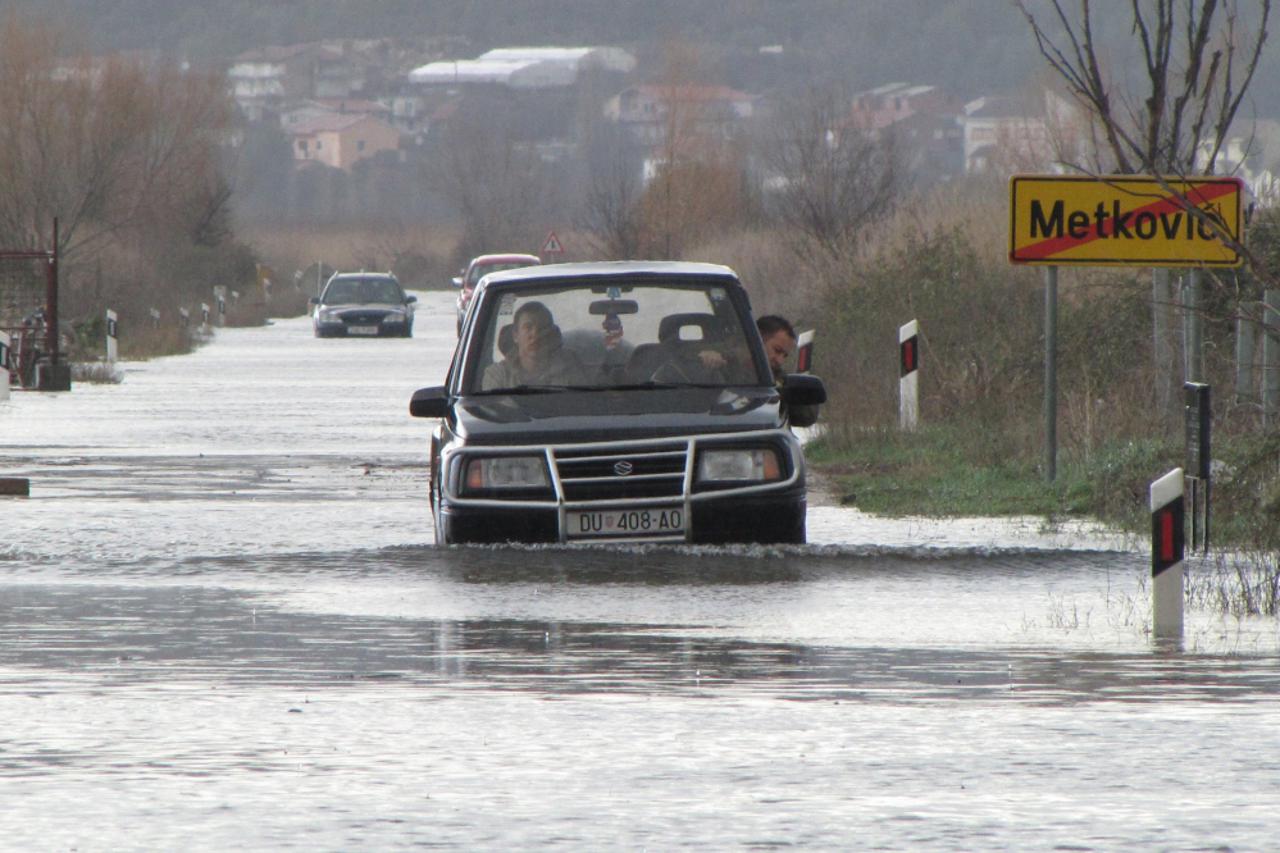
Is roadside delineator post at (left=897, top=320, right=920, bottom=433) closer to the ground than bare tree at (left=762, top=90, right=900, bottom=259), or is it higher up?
closer to the ground

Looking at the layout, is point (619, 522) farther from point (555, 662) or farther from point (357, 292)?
point (357, 292)

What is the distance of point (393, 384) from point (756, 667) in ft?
90.3

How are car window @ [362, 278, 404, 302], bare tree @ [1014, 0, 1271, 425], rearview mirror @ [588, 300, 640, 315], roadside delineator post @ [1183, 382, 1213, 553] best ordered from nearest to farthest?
bare tree @ [1014, 0, 1271, 425]
roadside delineator post @ [1183, 382, 1213, 553]
rearview mirror @ [588, 300, 640, 315]
car window @ [362, 278, 404, 302]

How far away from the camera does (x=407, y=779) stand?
25.6ft

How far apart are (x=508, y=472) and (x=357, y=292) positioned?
44397 millimetres

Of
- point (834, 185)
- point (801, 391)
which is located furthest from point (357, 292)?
point (801, 391)

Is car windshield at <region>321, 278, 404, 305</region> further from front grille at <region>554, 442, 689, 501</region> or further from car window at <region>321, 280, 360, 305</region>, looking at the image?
front grille at <region>554, 442, 689, 501</region>

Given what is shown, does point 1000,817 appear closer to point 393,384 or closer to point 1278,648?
point 1278,648

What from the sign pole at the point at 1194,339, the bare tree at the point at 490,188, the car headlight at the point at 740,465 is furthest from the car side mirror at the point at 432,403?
the bare tree at the point at 490,188

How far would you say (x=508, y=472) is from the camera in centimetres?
1350

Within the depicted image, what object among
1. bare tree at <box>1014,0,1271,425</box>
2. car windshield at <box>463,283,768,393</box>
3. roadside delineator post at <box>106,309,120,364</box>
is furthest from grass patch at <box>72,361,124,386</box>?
car windshield at <box>463,283,768,393</box>

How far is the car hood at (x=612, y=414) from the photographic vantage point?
13.5 metres

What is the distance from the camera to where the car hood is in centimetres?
1352

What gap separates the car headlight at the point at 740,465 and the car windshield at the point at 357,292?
1733 inches
